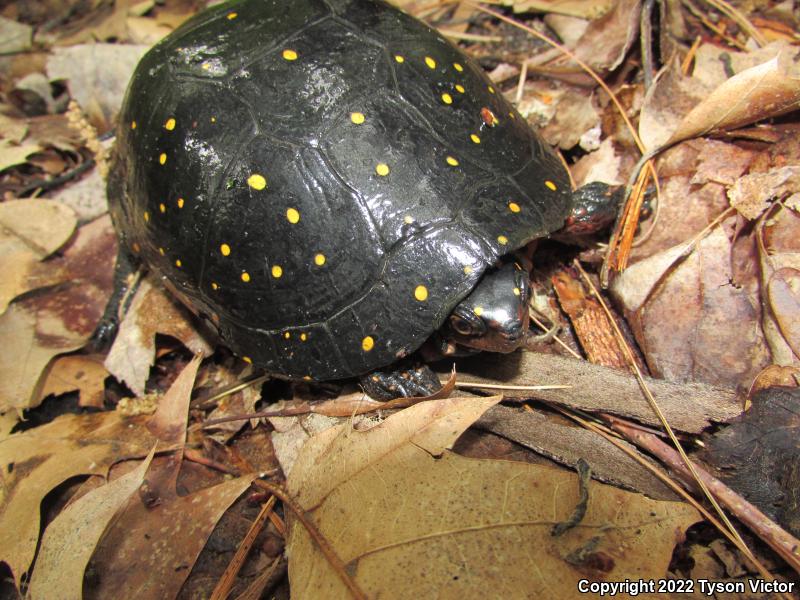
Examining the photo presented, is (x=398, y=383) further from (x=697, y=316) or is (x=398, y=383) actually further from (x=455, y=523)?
(x=697, y=316)

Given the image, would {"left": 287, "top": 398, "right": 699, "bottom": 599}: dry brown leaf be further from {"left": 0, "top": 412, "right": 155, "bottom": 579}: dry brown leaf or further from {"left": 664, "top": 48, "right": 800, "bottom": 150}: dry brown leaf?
{"left": 664, "top": 48, "right": 800, "bottom": 150}: dry brown leaf

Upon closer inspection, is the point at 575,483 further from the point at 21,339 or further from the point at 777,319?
the point at 21,339

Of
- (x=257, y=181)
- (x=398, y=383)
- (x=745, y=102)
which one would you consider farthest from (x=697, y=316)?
(x=257, y=181)

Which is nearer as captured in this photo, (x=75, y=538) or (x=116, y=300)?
(x=75, y=538)

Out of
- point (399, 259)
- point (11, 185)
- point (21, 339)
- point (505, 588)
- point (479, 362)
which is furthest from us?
point (11, 185)

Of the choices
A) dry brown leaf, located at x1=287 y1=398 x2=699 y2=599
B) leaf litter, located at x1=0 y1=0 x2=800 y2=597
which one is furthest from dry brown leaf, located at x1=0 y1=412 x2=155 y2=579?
dry brown leaf, located at x1=287 y1=398 x2=699 y2=599

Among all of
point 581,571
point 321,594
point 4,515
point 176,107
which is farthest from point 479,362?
point 4,515
